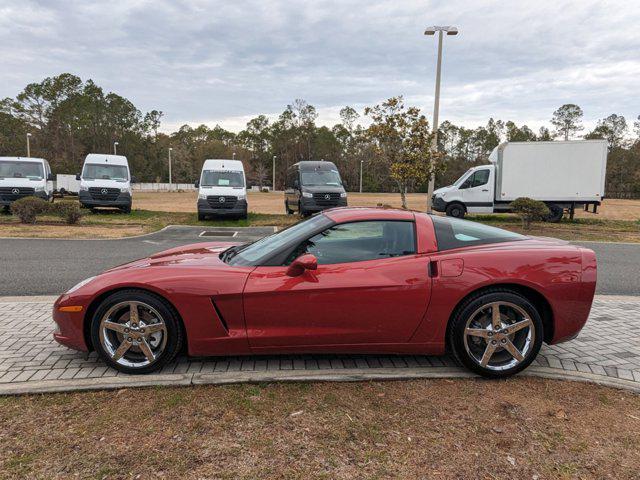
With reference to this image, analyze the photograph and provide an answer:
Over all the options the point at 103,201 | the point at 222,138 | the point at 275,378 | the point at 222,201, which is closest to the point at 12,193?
the point at 103,201

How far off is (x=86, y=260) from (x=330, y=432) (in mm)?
7583

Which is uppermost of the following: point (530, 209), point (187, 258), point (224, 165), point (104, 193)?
point (224, 165)

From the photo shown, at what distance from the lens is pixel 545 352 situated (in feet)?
13.6

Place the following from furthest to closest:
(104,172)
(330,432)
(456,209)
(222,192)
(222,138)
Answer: (222,138) → (456,209) → (104,172) → (222,192) → (330,432)

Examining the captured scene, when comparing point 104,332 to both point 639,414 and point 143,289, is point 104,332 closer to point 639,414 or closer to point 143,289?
point 143,289

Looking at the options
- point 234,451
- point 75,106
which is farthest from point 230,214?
point 75,106

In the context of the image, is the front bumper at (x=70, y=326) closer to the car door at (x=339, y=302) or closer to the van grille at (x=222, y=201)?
the car door at (x=339, y=302)

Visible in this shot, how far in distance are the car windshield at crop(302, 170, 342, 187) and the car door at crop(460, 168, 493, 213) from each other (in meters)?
5.62

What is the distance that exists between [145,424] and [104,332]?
3.20ft

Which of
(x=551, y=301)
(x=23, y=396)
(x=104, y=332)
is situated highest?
(x=551, y=301)

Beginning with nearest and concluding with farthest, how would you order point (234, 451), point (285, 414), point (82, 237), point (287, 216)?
point (234, 451) → point (285, 414) → point (82, 237) → point (287, 216)

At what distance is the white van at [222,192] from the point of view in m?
16.9

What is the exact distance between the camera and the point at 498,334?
347 cm

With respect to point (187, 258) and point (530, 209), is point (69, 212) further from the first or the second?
point (530, 209)
